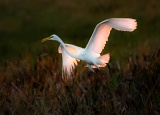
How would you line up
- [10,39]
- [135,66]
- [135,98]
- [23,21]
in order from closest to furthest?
[135,98] → [135,66] → [10,39] → [23,21]

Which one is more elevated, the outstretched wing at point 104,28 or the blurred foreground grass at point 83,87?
the outstretched wing at point 104,28

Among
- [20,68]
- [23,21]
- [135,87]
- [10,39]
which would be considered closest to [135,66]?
[135,87]

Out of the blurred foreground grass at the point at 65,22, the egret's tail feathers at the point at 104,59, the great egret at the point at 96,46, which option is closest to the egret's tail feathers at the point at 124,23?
the great egret at the point at 96,46

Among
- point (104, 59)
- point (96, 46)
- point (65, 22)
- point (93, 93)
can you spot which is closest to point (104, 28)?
point (96, 46)

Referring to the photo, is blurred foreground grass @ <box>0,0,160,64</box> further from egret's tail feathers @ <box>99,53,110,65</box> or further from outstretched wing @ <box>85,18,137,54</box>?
egret's tail feathers @ <box>99,53,110,65</box>

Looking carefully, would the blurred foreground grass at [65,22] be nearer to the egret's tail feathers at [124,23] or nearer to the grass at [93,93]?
the grass at [93,93]

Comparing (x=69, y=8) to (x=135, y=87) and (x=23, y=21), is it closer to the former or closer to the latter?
(x=23, y=21)

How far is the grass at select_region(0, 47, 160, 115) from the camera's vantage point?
600 centimetres

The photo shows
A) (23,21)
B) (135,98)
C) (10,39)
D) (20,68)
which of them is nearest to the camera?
(135,98)

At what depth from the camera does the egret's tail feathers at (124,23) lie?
650 centimetres

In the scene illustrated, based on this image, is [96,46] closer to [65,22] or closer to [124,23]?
[124,23]

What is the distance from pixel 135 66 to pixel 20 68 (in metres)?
1.58

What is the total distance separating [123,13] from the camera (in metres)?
14.6

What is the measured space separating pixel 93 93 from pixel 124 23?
82cm
